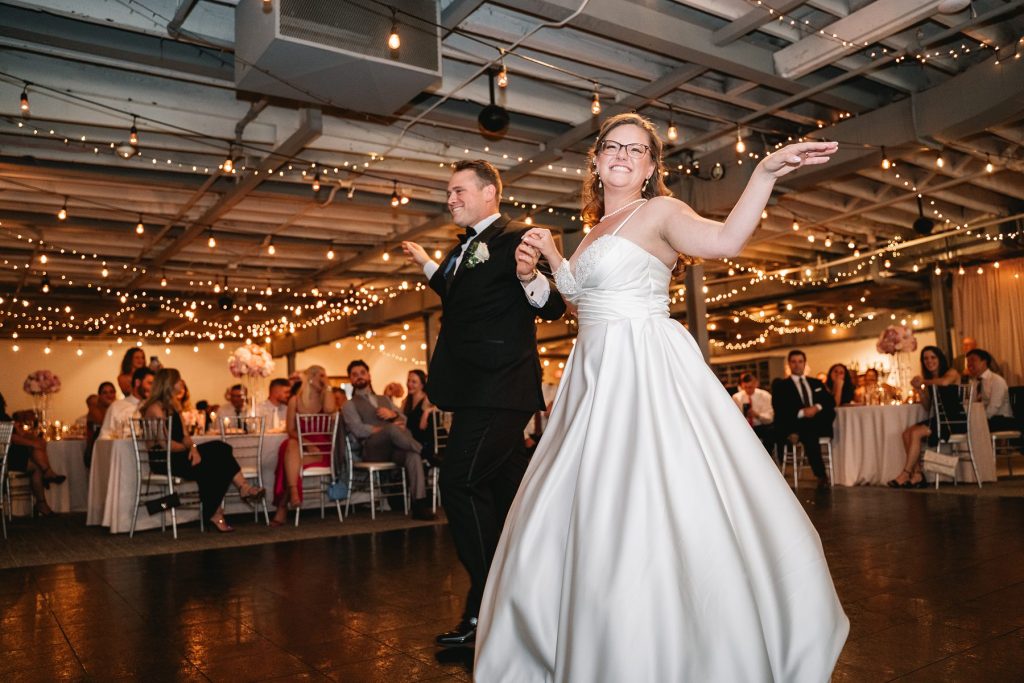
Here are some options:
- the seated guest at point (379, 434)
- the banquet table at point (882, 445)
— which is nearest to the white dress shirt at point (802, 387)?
the banquet table at point (882, 445)

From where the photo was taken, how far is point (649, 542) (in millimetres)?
1692

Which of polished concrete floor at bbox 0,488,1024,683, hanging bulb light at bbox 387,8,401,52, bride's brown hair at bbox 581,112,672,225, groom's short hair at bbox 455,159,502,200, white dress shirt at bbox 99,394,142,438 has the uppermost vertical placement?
hanging bulb light at bbox 387,8,401,52

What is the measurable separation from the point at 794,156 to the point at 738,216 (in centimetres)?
16

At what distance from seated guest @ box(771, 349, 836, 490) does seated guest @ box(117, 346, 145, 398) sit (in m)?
6.31

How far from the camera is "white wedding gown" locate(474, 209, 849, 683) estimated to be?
1622 millimetres

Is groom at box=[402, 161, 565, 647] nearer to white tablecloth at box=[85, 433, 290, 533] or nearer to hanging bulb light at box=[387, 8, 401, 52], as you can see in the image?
hanging bulb light at box=[387, 8, 401, 52]

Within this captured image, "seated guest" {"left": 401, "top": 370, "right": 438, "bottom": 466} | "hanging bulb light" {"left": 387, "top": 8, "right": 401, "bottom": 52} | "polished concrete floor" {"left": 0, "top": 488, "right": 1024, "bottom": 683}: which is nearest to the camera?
"polished concrete floor" {"left": 0, "top": 488, "right": 1024, "bottom": 683}

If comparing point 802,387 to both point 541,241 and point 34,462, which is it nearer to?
point 541,241

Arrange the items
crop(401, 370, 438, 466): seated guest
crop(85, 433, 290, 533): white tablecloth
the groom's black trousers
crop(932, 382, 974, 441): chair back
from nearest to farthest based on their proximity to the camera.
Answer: the groom's black trousers
crop(85, 433, 290, 533): white tablecloth
crop(401, 370, 438, 466): seated guest
crop(932, 382, 974, 441): chair back

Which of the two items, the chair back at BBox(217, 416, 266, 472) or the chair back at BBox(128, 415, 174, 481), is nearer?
the chair back at BBox(128, 415, 174, 481)

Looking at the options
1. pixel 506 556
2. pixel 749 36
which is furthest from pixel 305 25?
pixel 506 556

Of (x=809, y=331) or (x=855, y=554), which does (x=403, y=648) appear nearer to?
(x=855, y=554)

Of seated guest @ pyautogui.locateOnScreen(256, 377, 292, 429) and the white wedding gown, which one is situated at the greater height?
seated guest @ pyautogui.locateOnScreen(256, 377, 292, 429)

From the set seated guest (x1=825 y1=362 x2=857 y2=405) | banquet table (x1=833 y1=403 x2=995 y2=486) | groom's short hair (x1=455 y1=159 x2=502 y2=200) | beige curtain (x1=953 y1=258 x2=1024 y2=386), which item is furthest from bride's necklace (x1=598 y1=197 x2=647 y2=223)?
beige curtain (x1=953 y1=258 x2=1024 y2=386)
